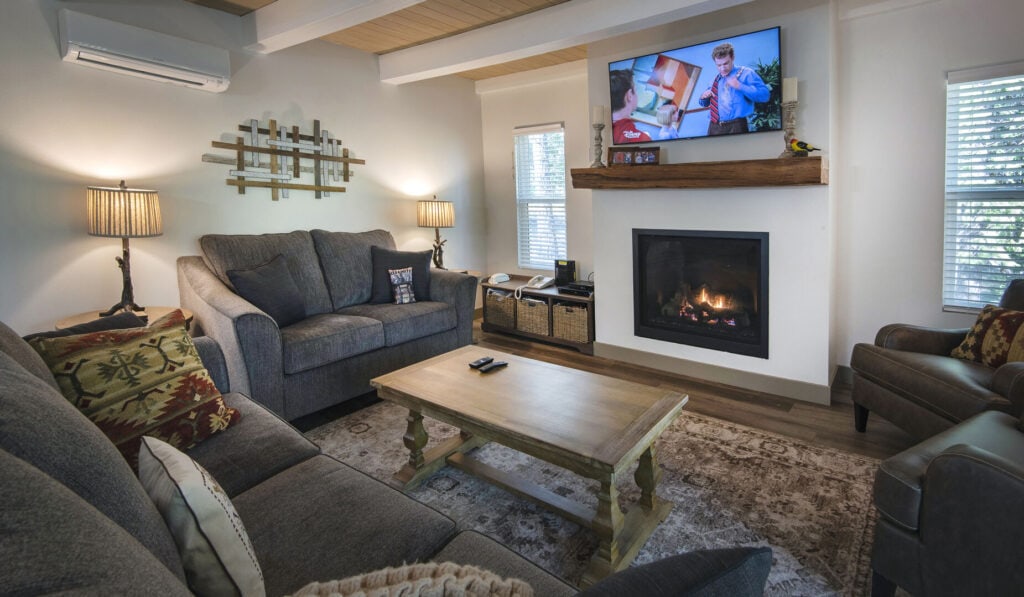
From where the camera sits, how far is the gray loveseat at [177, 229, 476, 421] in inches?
116

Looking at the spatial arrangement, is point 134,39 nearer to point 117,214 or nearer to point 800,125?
point 117,214

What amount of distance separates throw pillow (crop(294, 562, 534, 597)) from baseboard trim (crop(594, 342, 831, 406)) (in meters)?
3.26

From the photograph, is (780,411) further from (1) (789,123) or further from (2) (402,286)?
(2) (402,286)

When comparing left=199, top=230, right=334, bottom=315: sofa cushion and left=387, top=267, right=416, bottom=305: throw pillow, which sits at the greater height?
left=199, top=230, right=334, bottom=315: sofa cushion

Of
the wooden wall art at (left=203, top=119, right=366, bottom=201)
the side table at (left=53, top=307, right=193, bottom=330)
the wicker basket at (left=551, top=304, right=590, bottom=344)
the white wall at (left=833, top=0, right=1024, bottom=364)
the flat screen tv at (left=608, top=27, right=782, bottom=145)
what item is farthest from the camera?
the wicker basket at (left=551, top=304, right=590, bottom=344)

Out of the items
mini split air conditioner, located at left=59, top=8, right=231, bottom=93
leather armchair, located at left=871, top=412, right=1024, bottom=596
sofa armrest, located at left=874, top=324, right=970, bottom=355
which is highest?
mini split air conditioner, located at left=59, top=8, right=231, bottom=93

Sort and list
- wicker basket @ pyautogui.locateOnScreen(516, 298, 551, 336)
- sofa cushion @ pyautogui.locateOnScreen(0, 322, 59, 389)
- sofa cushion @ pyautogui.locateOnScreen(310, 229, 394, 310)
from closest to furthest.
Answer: sofa cushion @ pyautogui.locateOnScreen(0, 322, 59, 389) → sofa cushion @ pyautogui.locateOnScreen(310, 229, 394, 310) → wicker basket @ pyautogui.locateOnScreen(516, 298, 551, 336)

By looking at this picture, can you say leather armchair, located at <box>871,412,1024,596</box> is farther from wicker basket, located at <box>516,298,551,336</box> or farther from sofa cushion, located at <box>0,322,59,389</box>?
wicker basket, located at <box>516,298,551,336</box>

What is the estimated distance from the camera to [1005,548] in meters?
1.33

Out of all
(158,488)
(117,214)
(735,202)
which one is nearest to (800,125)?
(735,202)

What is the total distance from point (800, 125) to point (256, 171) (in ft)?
11.8

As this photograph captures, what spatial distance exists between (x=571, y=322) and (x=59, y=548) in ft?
13.5

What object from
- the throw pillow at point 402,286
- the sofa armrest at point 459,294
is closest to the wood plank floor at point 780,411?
the sofa armrest at point 459,294

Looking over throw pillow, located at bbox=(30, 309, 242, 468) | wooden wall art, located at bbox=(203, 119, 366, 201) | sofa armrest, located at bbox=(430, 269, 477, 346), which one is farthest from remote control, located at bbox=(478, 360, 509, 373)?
wooden wall art, located at bbox=(203, 119, 366, 201)
